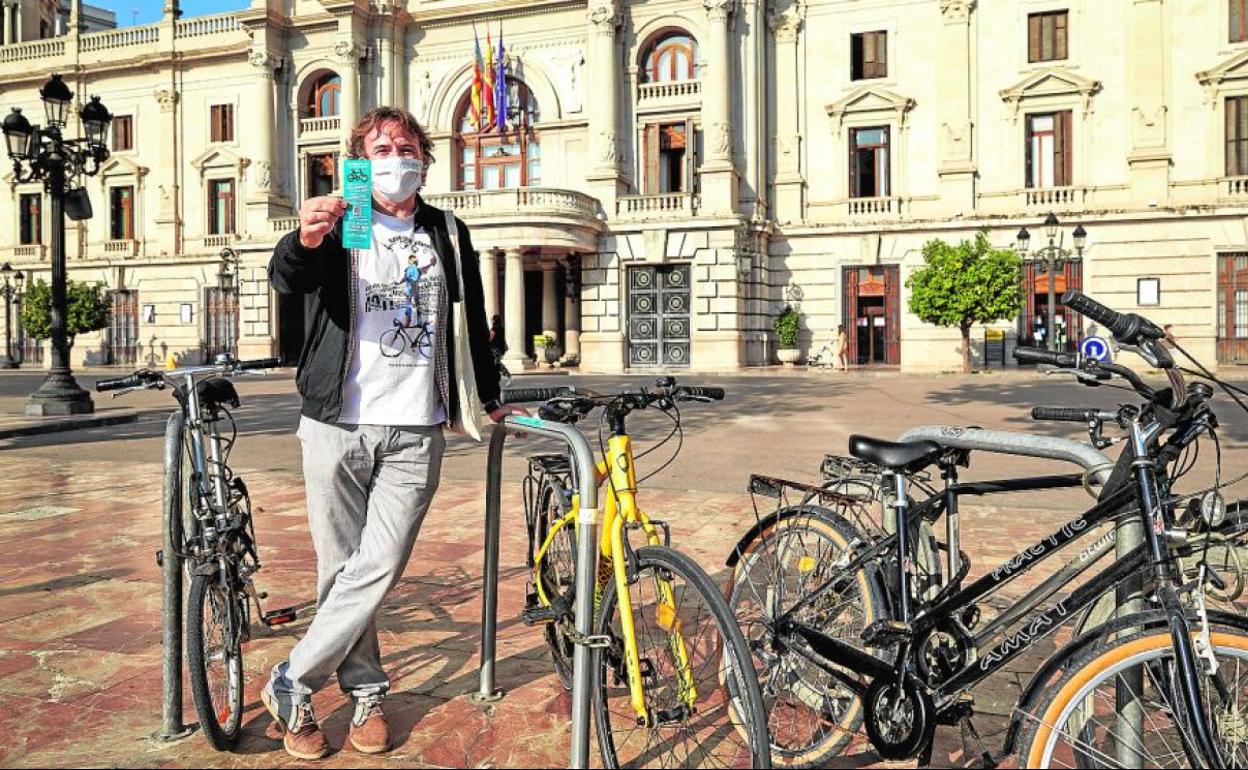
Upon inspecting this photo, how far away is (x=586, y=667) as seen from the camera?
271cm

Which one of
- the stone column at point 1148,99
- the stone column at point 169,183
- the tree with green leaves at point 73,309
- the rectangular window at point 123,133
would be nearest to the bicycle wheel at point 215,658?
the stone column at point 1148,99

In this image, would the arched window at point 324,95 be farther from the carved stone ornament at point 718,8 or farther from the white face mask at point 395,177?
the white face mask at point 395,177

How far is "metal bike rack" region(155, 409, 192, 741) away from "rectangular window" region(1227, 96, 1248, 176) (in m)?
30.5

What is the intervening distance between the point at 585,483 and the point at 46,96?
1525cm

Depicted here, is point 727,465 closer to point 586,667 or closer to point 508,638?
point 508,638

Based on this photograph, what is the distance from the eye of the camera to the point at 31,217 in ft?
128

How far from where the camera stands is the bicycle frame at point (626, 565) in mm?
2664

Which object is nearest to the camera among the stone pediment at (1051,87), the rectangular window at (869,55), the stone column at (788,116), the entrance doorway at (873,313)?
the stone pediment at (1051,87)

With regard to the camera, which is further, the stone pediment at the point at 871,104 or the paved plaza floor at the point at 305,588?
the stone pediment at the point at 871,104

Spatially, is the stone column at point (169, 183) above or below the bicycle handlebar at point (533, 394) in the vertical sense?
above

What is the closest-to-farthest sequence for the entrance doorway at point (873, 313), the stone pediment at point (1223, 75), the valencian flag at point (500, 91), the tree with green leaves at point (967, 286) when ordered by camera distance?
the tree with green leaves at point (967, 286)
the stone pediment at point (1223, 75)
the entrance doorway at point (873, 313)
the valencian flag at point (500, 91)

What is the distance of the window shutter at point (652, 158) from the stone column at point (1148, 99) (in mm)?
13855

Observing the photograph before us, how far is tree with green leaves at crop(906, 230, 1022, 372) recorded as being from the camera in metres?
25.1

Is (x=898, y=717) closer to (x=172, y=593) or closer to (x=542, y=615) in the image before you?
(x=542, y=615)
